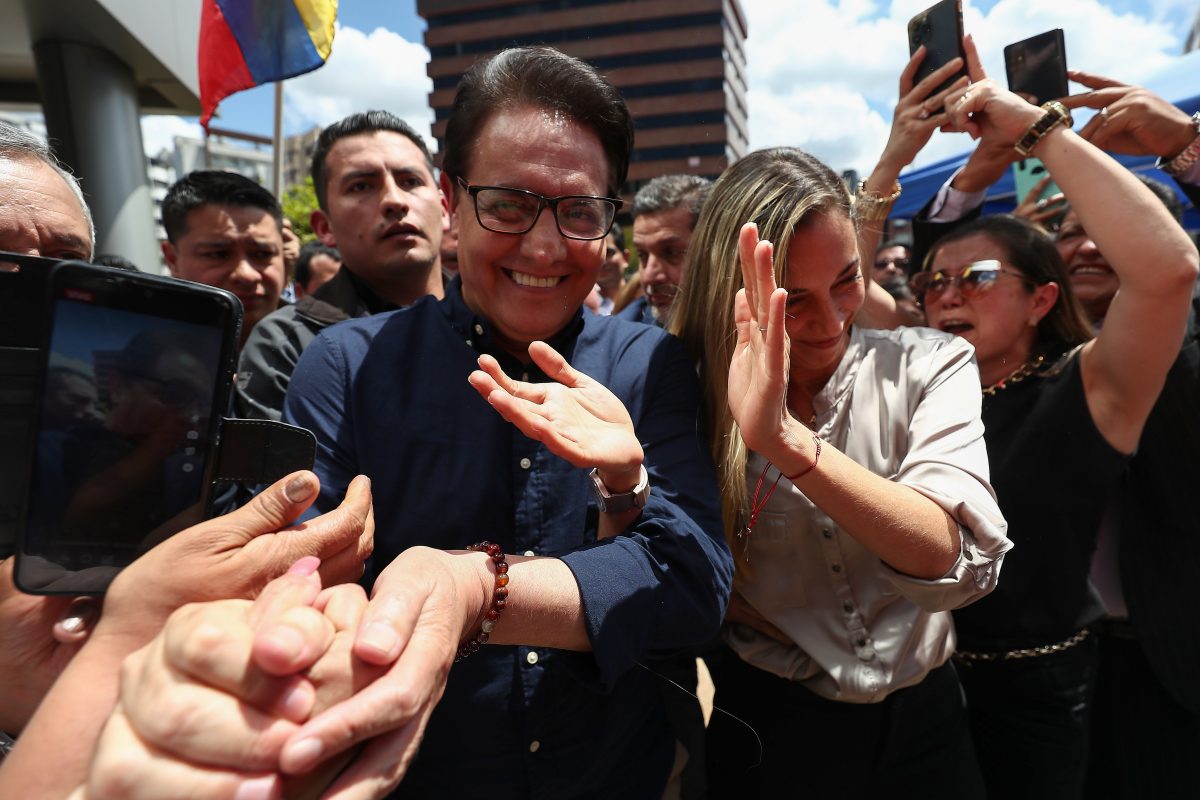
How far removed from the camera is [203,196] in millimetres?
3074

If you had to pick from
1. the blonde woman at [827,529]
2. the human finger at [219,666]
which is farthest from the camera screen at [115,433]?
the blonde woman at [827,529]

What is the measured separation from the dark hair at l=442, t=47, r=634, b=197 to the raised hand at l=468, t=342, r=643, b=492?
0.54 metres

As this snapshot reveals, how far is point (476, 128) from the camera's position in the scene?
4.94 feet

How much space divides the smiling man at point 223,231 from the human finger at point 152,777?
2746 millimetres

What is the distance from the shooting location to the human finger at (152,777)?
66cm

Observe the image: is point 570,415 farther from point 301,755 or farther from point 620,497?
point 301,755

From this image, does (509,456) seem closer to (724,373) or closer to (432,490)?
(432,490)

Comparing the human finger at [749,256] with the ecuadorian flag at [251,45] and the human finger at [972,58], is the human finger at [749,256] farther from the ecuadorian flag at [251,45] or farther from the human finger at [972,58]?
the ecuadorian flag at [251,45]

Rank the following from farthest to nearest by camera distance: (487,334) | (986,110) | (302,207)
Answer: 1. (302,207)
2. (986,110)
3. (487,334)

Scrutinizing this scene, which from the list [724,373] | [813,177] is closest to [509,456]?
[724,373]

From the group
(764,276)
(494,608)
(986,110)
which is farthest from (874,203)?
(494,608)

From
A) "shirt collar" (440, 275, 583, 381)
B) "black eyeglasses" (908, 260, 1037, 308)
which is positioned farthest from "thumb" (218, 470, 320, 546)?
"black eyeglasses" (908, 260, 1037, 308)

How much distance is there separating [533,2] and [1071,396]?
57.1 m

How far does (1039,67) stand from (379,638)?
2.77 meters
